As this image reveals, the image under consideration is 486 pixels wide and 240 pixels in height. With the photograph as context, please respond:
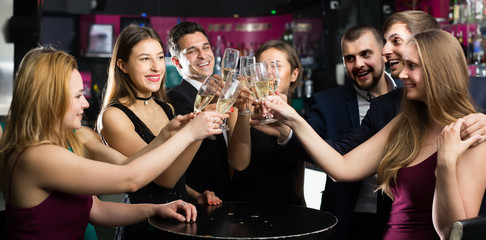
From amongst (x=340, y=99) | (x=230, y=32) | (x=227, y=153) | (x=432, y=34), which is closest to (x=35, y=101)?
(x=227, y=153)

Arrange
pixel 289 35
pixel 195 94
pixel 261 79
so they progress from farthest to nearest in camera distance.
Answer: pixel 289 35 < pixel 195 94 < pixel 261 79

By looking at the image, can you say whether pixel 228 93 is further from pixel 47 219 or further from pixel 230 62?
pixel 47 219

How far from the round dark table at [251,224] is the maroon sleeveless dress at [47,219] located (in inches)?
11.6

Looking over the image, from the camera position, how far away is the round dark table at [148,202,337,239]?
74.7 inches

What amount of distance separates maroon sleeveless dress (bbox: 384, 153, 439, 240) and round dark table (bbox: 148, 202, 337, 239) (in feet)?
0.97

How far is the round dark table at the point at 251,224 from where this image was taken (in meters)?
1.90

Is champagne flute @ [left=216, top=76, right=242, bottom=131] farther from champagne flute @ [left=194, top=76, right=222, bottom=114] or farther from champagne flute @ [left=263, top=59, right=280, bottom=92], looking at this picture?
champagne flute @ [left=263, top=59, right=280, bottom=92]

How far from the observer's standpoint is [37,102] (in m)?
1.93

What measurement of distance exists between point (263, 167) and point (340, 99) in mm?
618

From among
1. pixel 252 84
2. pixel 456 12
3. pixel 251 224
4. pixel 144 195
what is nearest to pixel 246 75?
pixel 252 84

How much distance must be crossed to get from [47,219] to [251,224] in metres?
0.73

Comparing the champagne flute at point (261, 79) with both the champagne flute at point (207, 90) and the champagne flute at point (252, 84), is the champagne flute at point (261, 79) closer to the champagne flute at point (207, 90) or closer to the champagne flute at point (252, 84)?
the champagne flute at point (252, 84)

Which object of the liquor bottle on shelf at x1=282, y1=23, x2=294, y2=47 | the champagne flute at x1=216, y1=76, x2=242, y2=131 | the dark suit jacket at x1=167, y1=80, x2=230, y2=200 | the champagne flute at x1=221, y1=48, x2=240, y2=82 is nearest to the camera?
the champagne flute at x1=216, y1=76, x2=242, y2=131

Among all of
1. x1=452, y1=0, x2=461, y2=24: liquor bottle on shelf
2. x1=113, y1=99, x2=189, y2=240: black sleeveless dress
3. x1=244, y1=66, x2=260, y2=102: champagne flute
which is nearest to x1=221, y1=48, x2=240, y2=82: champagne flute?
x1=244, y1=66, x2=260, y2=102: champagne flute
